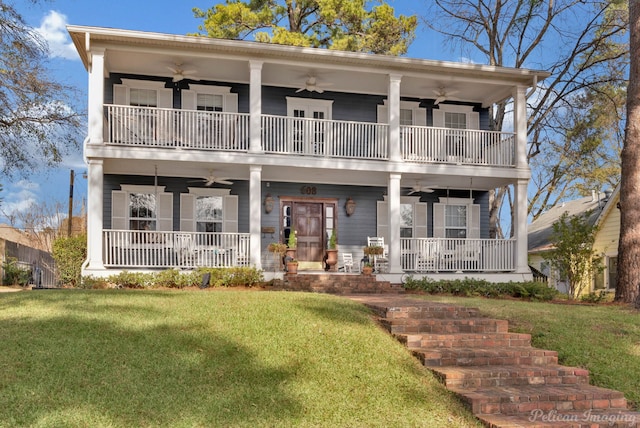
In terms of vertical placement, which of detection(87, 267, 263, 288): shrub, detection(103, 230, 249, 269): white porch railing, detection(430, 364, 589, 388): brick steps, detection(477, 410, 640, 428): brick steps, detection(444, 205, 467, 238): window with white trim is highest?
detection(444, 205, 467, 238): window with white trim

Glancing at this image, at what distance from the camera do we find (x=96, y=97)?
12.2 metres

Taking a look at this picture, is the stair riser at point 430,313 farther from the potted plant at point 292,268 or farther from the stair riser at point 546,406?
the potted plant at point 292,268

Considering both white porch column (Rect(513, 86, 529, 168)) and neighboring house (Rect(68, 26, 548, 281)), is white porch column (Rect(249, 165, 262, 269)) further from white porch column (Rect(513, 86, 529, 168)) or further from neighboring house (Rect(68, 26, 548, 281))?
white porch column (Rect(513, 86, 529, 168))

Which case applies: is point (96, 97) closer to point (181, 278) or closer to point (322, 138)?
point (181, 278)

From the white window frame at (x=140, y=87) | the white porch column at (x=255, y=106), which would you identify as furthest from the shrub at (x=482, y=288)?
the white window frame at (x=140, y=87)

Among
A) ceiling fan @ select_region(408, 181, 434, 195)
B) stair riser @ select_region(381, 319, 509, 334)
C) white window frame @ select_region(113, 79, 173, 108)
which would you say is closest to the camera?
stair riser @ select_region(381, 319, 509, 334)

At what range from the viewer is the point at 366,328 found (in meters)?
7.35

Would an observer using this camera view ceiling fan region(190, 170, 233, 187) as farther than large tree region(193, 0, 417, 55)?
No

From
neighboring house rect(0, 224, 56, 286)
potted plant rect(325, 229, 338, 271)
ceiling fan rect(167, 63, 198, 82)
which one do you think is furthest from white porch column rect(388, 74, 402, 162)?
neighboring house rect(0, 224, 56, 286)

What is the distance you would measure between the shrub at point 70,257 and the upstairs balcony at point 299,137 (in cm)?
281

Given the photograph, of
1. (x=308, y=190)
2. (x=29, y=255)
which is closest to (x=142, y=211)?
(x=308, y=190)

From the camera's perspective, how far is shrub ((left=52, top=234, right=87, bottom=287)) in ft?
43.0

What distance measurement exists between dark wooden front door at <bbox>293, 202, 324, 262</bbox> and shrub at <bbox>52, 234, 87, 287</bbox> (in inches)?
233

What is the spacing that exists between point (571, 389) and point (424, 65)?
31.4ft
